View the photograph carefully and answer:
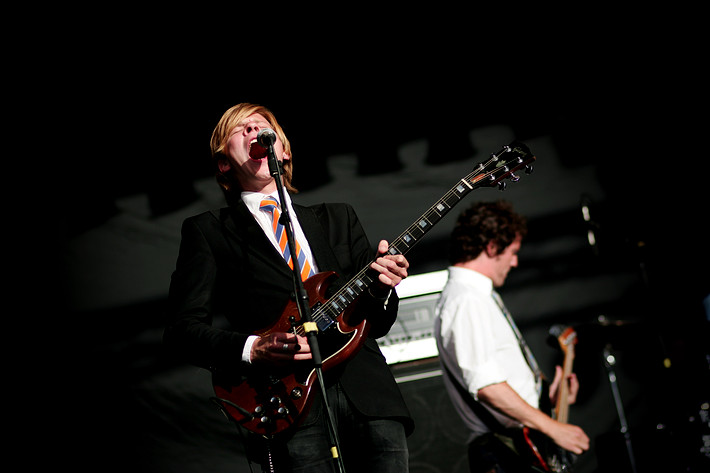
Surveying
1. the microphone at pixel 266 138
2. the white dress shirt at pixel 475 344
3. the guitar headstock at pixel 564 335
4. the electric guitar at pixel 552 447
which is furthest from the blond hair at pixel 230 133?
the guitar headstock at pixel 564 335

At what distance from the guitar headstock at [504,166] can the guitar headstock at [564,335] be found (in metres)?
1.98

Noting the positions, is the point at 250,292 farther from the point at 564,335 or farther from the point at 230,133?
the point at 564,335

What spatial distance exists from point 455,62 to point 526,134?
0.72m

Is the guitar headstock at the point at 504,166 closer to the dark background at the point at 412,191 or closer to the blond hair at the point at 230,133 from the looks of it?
the blond hair at the point at 230,133

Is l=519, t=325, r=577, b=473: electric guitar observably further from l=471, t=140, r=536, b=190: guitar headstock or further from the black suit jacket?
l=471, t=140, r=536, b=190: guitar headstock

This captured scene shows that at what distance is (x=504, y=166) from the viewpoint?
234 centimetres

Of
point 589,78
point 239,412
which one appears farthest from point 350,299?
point 589,78

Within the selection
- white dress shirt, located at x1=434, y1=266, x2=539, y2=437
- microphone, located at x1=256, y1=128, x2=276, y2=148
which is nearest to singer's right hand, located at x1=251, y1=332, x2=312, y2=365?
microphone, located at x1=256, y1=128, x2=276, y2=148

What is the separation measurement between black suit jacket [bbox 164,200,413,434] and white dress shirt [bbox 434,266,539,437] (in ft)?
3.72

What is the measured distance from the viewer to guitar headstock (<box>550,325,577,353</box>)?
157 inches

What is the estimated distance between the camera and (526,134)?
4.63 m

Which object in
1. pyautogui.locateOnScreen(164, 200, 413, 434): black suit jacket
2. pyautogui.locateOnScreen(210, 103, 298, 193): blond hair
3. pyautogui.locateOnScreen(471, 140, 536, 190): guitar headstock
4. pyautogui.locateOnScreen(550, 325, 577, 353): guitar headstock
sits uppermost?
pyautogui.locateOnScreen(210, 103, 298, 193): blond hair

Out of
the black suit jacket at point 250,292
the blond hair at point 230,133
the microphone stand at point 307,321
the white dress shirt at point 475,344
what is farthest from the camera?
the white dress shirt at point 475,344

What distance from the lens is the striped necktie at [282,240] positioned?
7.03 feet
